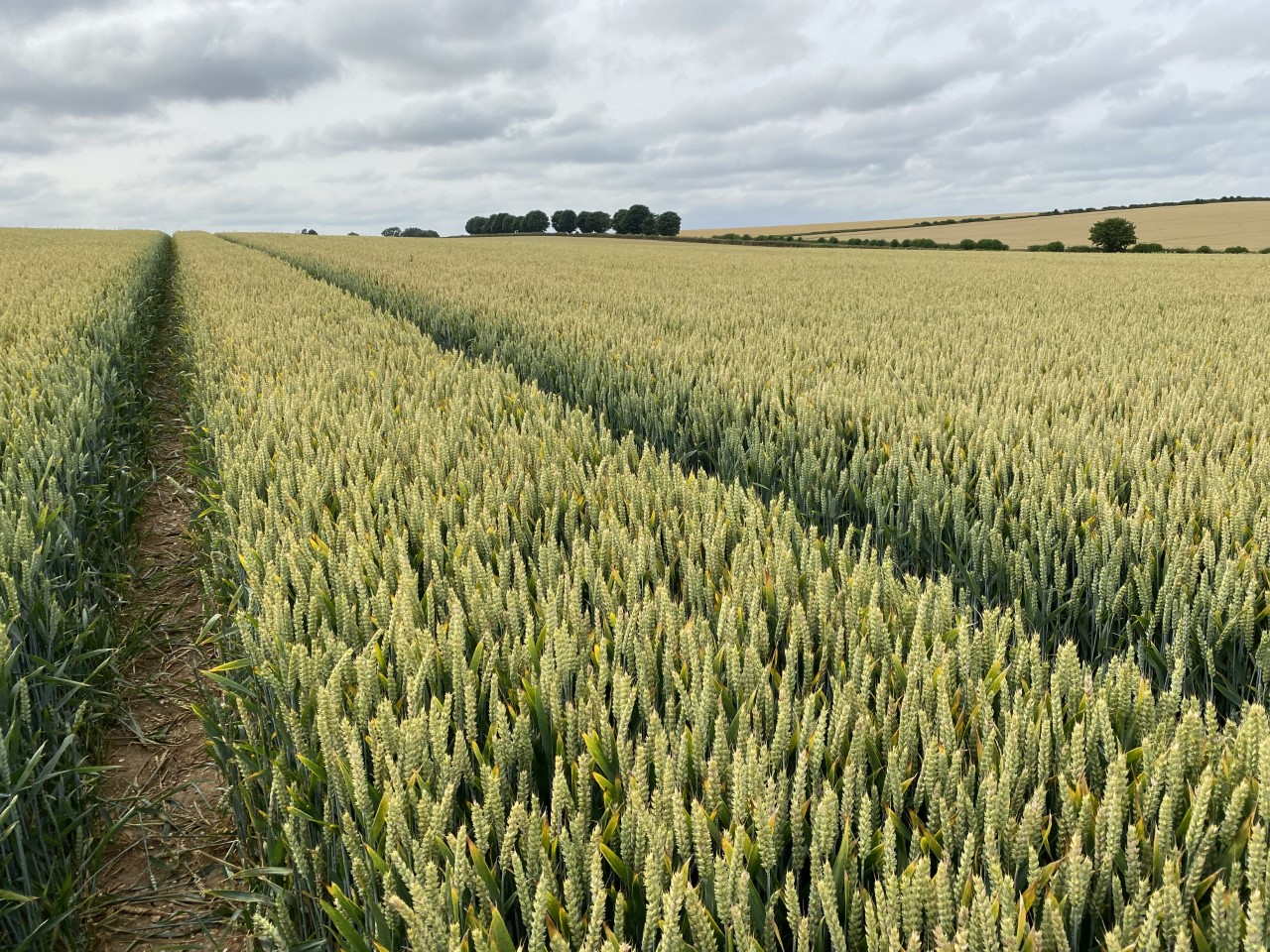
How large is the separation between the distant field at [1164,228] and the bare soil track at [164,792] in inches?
1980

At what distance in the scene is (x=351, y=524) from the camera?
287cm

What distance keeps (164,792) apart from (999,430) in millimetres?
3839

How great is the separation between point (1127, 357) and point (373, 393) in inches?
220

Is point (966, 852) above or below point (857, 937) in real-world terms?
above

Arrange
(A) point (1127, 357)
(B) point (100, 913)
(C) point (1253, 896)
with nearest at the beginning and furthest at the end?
(C) point (1253, 896), (B) point (100, 913), (A) point (1127, 357)

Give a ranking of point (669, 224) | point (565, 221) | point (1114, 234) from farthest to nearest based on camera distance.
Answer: point (565, 221) < point (669, 224) < point (1114, 234)

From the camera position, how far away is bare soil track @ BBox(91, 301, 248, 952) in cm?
228

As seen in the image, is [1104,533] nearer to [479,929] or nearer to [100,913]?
[479,929]

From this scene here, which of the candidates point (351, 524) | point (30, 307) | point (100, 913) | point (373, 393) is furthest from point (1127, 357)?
point (30, 307)

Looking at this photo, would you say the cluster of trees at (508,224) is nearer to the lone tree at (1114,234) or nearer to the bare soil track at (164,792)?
the lone tree at (1114,234)

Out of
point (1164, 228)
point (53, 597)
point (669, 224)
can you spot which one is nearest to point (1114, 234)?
point (1164, 228)

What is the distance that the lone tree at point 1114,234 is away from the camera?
41.3m

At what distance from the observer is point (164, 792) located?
2857 mm

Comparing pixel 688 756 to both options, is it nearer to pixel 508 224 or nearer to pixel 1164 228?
pixel 1164 228
